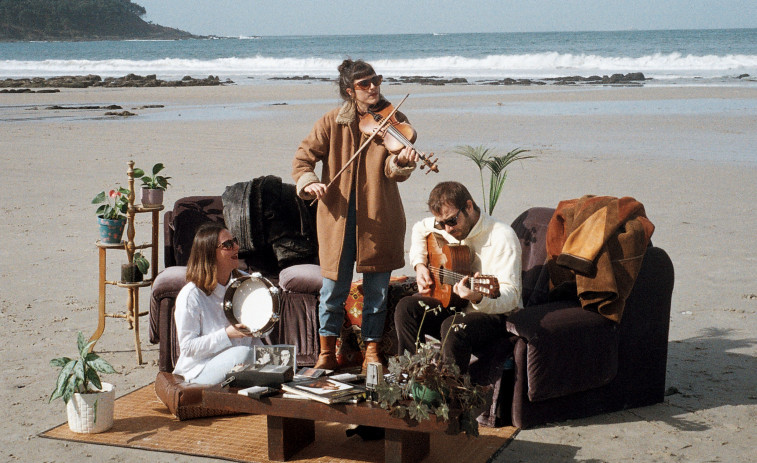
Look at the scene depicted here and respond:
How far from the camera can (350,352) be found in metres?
6.10

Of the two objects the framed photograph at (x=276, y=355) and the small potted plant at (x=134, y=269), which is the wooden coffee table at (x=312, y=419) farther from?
the small potted plant at (x=134, y=269)

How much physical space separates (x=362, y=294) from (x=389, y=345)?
420 millimetres

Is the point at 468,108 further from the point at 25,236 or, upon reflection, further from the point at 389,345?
the point at 389,345

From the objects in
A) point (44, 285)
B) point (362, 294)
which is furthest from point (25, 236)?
point (362, 294)

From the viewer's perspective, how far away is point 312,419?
4527 millimetres

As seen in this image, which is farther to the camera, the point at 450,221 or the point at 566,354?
the point at 450,221

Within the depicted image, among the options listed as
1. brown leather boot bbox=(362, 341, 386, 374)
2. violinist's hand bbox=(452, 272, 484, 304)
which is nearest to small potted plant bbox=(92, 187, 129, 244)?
brown leather boot bbox=(362, 341, 386, 374)

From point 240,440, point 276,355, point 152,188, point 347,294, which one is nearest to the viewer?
point 276,355

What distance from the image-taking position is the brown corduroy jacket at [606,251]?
203 inches

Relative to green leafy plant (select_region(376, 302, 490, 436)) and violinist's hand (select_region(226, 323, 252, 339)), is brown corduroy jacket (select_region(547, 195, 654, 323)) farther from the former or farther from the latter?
violinist's hand (select_region(226, 323, 252, 339))

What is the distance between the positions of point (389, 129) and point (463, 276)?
0.90 metres

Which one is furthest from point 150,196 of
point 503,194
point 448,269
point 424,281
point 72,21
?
point 72,21

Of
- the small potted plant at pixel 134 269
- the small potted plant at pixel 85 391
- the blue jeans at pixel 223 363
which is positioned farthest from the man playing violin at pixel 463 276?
the small potted plant at pixel 134 269

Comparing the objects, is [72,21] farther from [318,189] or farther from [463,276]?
[463,276]
